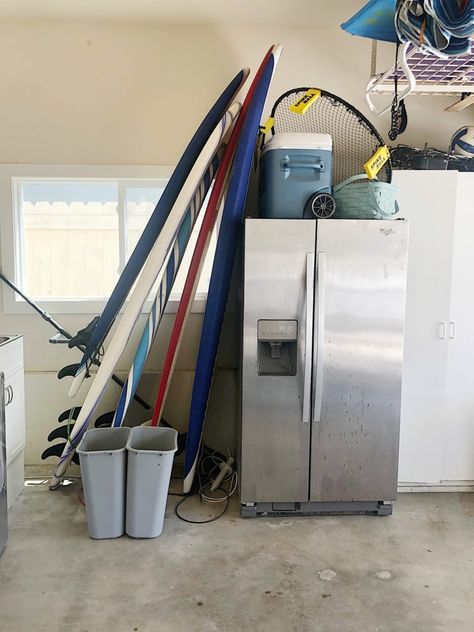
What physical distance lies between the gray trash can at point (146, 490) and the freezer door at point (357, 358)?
82cm

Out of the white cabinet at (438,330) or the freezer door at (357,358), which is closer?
Result: the freezer door at (357,358)

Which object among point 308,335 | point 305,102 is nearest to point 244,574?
point 308,335

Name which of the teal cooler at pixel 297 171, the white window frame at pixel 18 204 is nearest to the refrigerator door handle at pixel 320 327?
the teal cooler at pixel 297 171

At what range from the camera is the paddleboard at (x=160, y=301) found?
119 inches

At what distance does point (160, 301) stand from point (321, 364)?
1026 millimetres

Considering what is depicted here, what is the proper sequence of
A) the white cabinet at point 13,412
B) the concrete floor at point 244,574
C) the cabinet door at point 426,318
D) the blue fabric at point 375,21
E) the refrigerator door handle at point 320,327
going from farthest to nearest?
the cabinet door at point 426,318
the white cabinet at point 13,412
the refrigerator door handle at point 320,327
the blue fabric at point 375,21
the concrete floor at point 244,574

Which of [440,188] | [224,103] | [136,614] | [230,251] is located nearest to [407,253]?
[440,188]

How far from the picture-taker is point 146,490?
8.45 ft

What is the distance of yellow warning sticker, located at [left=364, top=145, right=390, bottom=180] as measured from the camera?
2689 mm

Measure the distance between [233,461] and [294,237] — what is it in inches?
60.4

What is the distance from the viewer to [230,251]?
9.68 feet

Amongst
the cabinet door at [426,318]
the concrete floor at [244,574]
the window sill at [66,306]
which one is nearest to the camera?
the concrete floor at [244,574]

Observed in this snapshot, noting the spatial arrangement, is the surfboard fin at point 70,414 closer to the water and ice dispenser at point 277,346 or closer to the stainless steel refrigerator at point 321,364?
the stainless steel refrigerator at point 321,364

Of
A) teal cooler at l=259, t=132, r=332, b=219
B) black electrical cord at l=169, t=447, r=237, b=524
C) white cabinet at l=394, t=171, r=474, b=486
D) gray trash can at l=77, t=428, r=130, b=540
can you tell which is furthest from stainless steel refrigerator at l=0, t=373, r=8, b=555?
white cabinet at l=394, t=171, r=474, b=486
